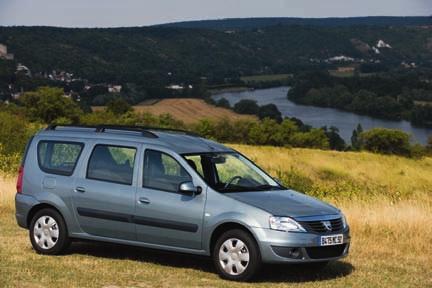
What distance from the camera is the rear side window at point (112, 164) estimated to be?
984 centimetres

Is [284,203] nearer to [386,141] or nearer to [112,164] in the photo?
[112,164]

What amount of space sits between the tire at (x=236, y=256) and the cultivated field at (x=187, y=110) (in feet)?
368

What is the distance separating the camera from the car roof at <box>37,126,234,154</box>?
9.82 metres

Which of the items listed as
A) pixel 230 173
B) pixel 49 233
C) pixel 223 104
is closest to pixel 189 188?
pixel 230 173

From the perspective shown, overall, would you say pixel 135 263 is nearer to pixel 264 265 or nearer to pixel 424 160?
pixel 264 265

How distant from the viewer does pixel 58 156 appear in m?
10.6

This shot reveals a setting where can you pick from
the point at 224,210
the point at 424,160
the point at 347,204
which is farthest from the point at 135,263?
the point at 424,160

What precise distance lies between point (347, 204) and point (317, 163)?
50.3 m

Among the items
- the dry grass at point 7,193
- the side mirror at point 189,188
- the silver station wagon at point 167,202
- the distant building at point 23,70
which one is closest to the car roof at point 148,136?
the silver station wagon at point 167,202

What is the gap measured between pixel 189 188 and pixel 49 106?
84717 millimetres

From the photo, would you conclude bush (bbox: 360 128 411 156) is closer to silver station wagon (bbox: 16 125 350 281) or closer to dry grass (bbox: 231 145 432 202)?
dry grass (bbox: 231 145 432 202)

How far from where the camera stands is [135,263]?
9.88 m

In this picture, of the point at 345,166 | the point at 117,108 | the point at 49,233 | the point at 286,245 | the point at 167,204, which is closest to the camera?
the point at 286,245

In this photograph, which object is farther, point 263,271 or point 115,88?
point 115,88
